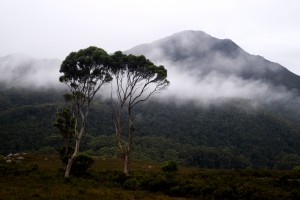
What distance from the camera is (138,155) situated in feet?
478

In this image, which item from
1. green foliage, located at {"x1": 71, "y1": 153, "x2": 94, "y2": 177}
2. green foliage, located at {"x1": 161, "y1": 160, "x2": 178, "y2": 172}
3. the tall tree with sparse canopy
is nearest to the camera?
the tall tree with sparse canopy

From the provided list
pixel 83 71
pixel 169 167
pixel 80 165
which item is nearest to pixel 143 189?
pixel 80 165

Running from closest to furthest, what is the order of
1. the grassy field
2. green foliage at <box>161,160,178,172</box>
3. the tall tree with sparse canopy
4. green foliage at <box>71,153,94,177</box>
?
the grassy field < the tall tree with sparse canopy < green foliage at <box>71,153,94,177</box> < green foliage at <box>161,160,178,172</box>

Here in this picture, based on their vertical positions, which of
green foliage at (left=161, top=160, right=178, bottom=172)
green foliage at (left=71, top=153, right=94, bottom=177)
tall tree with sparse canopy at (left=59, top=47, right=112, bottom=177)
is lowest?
green foliage at (left=161, top=160, right=178, bottom=172)

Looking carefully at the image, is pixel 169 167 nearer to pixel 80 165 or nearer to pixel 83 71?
pixel 80 165

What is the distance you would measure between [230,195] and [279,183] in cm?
706

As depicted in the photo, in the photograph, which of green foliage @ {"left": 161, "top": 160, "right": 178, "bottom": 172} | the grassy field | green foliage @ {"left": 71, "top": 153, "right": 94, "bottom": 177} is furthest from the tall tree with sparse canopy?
green foliage @ {"left": 161, "top": 160, "right": 178, "bottom": 172}

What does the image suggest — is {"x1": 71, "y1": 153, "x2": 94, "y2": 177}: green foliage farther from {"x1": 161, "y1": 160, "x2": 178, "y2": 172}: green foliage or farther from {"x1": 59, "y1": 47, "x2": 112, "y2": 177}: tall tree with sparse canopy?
{"x1": 161, "y1": 160, "x2": 178, "y2": 172}: green foliage

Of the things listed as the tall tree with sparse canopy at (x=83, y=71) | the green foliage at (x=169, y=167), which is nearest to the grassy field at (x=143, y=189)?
the tall tree with sparse canopy at (x=83, y=71)

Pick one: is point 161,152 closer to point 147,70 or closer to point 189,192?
point 147,70

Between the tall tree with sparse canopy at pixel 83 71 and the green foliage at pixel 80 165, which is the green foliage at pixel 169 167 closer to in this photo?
the green foliage at pixel 80 165

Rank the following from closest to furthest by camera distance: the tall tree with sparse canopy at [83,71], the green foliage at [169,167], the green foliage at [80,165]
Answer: the tall tree with sparse canopy at [83,71], the green foliage at [80,165], the green foliage at [169,167]

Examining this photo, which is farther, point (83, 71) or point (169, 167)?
point (169, 167)

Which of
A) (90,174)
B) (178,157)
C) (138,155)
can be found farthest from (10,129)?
(90,174)
